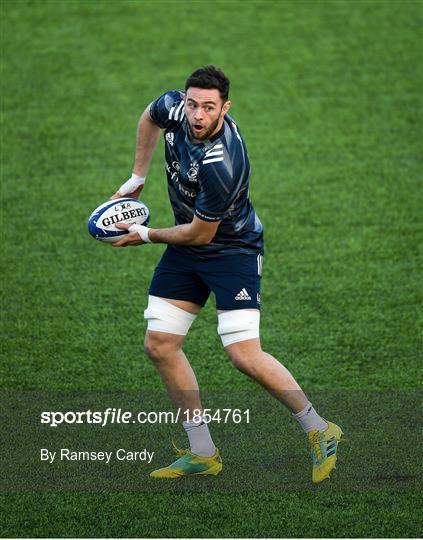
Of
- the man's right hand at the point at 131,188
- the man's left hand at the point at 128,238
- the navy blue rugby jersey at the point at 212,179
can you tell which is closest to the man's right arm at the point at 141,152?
the man's right hand at the point at 131,188

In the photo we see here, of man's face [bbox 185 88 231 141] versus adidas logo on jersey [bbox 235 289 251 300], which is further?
adidas logo on jersey [bbox 235 289 251 300]

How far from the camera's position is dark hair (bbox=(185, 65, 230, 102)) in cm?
536

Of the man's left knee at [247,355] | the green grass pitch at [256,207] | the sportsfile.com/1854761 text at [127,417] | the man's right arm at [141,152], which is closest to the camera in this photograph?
the green grass pitch at [256,207]

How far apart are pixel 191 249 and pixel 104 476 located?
49.3 inches

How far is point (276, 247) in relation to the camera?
30.1 feet

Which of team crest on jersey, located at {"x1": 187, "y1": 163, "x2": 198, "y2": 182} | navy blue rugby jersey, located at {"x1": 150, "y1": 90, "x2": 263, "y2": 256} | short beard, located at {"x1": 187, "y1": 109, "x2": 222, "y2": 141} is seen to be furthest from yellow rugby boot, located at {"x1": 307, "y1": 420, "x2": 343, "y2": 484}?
short beard, located at {"x1": 187, "y1": 109, "x2": 222, "y2": 141}

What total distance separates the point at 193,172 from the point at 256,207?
4481 millimetres

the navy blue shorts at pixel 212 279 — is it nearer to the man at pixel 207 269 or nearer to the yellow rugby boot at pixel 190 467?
the man at pixel 207 269

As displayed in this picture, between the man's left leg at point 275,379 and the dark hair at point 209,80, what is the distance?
1141 mm

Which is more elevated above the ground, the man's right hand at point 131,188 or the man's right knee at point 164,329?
the man's right hand at point 131,188

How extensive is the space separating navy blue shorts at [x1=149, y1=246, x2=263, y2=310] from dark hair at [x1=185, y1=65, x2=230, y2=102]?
870 mm

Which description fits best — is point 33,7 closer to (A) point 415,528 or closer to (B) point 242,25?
(B) point 242,25

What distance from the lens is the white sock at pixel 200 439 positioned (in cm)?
585

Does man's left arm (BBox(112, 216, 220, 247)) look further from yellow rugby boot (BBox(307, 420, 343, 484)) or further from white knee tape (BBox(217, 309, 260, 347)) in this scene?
yellow rugby boot (BBox(307, 420, 343, 484))
